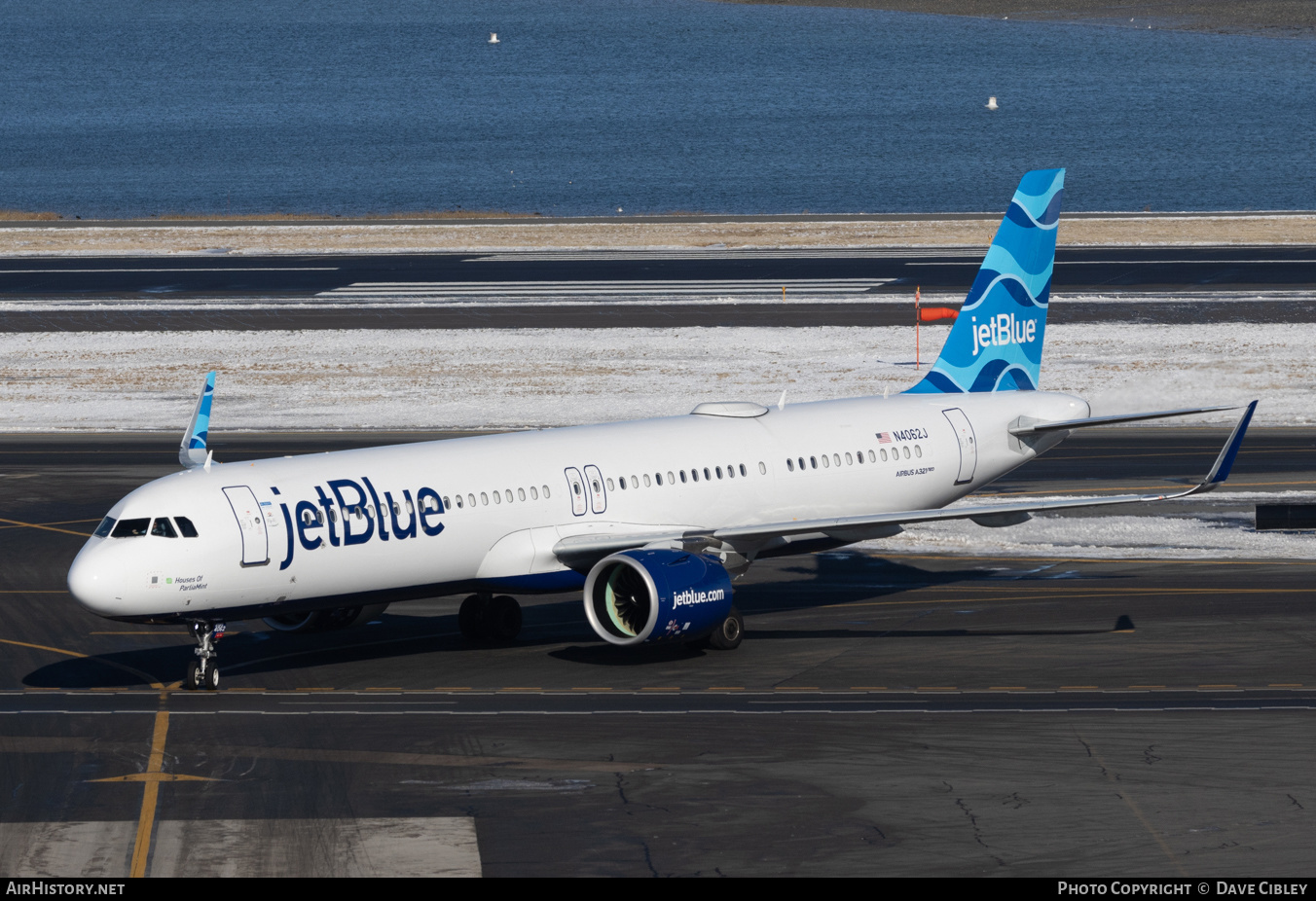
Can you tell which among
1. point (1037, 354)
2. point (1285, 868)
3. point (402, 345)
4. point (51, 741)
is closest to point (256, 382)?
point (402, 345)

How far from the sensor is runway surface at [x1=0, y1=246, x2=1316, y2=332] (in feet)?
263

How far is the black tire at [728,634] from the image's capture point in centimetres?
3603

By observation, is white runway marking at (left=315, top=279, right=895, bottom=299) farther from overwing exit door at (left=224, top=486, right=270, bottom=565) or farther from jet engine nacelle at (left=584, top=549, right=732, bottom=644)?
overwing exit door at (left=224, top=486, right=270, bottom=565)

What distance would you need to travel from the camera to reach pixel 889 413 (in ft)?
137

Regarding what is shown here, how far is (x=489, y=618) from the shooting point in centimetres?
3753

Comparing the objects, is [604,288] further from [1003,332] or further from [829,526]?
[829,526]

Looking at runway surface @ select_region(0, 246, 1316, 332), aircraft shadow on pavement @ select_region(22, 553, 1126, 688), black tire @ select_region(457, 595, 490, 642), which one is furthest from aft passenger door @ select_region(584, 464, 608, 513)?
runway surface @ select_region(0, 246, 1316, 332)

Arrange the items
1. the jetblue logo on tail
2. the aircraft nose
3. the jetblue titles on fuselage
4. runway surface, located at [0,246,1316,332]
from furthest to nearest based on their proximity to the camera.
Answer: runway surface, located at [0,246,1316,332] < the jetblue logo on tail < the jetblue titles on fuselage < the aircraft nose

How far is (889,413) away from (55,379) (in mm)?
43131

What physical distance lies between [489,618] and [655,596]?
549 centimetres

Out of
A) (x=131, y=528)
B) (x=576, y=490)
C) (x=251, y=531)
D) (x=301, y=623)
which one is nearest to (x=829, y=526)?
(x=576, y=490)

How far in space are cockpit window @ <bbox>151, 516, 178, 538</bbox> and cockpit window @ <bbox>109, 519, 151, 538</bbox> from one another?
161mm

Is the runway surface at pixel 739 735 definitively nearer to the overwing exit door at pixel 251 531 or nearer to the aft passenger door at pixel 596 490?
the overwing exit door at pixel 251 531

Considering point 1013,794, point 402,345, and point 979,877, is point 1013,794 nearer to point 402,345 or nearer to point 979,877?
point 979,877
